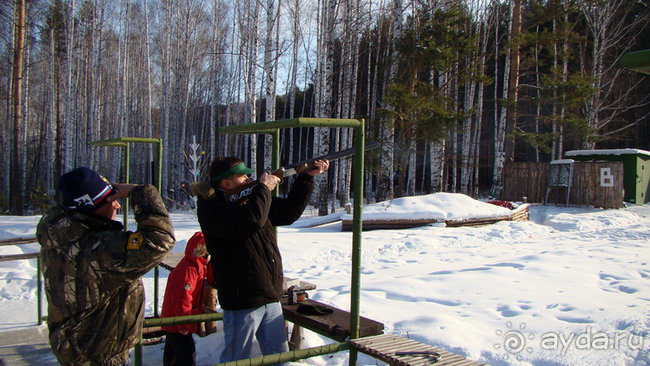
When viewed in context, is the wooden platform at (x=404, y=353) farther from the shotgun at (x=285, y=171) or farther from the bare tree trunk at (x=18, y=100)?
the bare tree trunk at (x=18, y=100)

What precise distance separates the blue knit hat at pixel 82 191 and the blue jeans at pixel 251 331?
1.02 meters

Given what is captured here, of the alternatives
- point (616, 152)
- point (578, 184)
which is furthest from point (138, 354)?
point (616, 152)

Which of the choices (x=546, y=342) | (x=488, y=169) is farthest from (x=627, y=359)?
(x=488, y=169)

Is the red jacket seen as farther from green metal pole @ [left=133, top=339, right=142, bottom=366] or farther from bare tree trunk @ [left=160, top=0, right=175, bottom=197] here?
bare tree trunk @ [left=160, top=0, right=175, bottom=197]

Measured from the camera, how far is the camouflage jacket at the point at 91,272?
1.96 m

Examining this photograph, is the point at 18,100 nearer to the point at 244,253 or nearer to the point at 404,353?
the point at 244,253

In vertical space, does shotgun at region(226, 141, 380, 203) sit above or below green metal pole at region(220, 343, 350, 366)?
above

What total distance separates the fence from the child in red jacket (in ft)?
55.7

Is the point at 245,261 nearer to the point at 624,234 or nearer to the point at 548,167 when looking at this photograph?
the point at 624,234

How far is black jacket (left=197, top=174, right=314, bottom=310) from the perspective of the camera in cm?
250

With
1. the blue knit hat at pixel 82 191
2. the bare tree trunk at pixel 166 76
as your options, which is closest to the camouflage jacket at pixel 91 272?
the blue knit hat at pixel 82 191

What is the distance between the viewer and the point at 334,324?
3057 mm

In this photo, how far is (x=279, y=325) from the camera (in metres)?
2.77

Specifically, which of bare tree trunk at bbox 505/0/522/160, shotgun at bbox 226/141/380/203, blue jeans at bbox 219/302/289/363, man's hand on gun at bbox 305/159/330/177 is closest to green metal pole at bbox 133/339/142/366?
blue jeans at bbox 219/302/289/363
